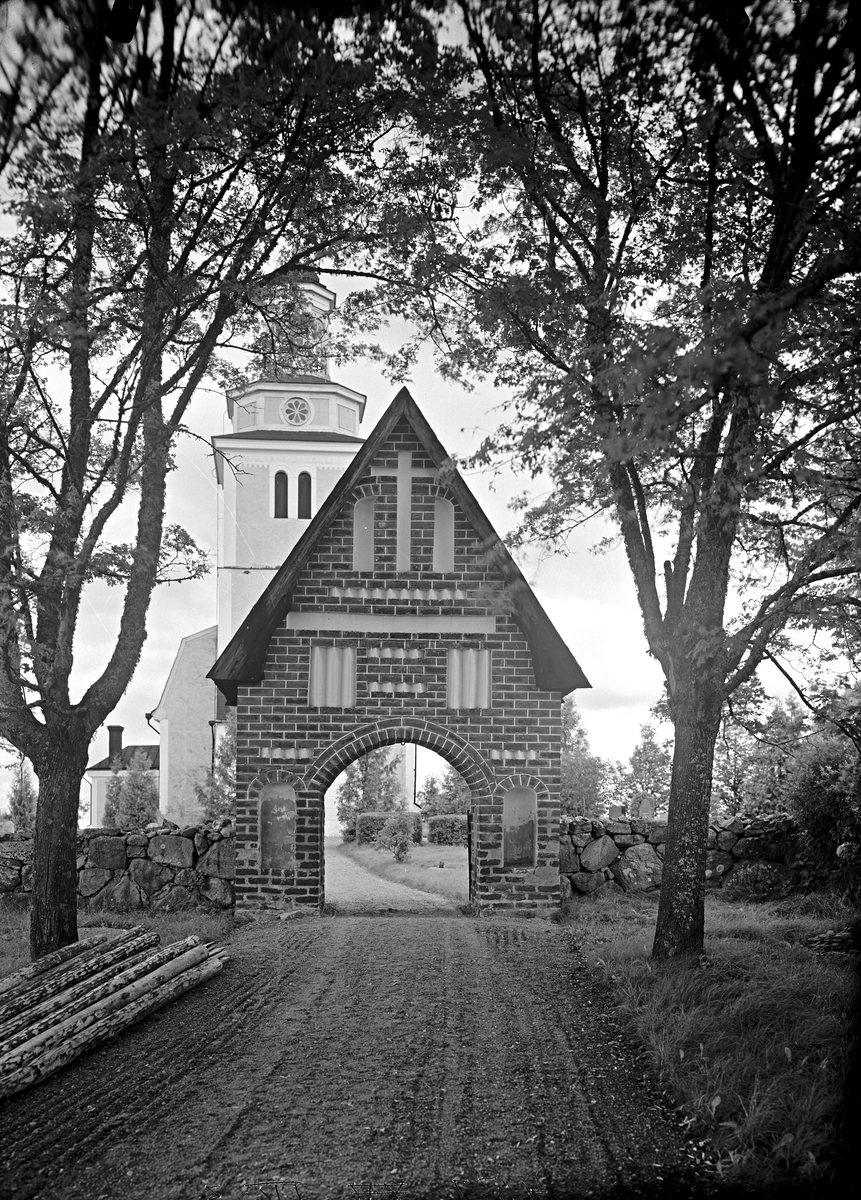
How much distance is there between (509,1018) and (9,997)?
359 cm

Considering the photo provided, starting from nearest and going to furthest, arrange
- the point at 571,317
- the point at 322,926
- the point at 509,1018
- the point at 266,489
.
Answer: the point at 509,1018 → the point at 571,317 → the point at 322,926 → the point at 266,489

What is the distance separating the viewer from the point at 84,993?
6.86 meters

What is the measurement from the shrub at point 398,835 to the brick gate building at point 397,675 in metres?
10.0

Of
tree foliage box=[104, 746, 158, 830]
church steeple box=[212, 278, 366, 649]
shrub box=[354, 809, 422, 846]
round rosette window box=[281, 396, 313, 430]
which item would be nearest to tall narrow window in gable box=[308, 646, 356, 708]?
shrub box=[354, 809, 422, 846]

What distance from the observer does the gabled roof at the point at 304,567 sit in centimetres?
1162

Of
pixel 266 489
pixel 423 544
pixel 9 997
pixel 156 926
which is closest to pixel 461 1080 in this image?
pixel 9 997

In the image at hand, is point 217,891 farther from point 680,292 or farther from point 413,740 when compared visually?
point 680,292

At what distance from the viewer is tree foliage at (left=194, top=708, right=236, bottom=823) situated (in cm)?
2492

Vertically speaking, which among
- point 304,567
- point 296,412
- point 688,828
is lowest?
point 688,828

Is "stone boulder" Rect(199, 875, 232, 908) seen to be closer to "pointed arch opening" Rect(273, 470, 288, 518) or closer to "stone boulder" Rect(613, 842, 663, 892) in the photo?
"stone boulder" Rect(613, 842, 663, 892)

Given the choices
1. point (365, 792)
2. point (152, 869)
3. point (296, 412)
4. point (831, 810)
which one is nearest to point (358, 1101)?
point (152, 869)

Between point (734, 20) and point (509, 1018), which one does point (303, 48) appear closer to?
point (734, 20)

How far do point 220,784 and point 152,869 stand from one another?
44.5 feet

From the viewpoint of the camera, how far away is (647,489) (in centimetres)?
839
